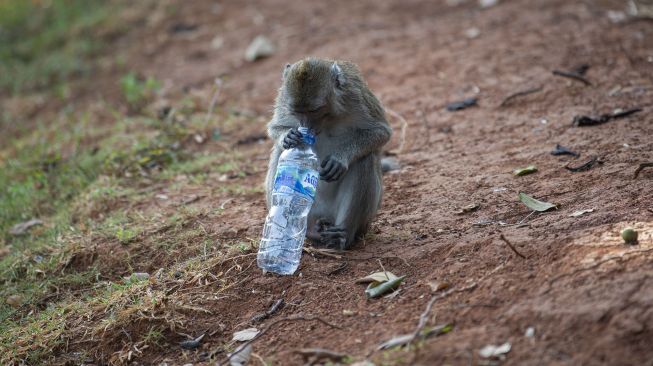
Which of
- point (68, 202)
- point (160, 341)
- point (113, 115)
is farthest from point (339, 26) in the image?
point (160, 341)

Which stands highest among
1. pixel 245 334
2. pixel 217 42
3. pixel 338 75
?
pixel 338 75

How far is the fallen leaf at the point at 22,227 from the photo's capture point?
7237 millimetres

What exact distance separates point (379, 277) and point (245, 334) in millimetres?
892

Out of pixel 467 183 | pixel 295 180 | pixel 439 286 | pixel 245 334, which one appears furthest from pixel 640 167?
pixel 245 334

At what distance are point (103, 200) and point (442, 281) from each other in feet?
12.8

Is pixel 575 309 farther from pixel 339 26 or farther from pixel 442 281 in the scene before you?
pixel 339 26

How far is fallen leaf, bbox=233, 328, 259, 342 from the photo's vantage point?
4535 millimetres

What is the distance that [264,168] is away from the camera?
A: 769 cm

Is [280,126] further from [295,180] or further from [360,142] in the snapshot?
[295,180]

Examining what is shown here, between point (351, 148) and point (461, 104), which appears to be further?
point (461, 104)

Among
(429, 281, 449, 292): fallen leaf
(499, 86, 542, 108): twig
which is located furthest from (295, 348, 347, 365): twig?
(499, 86, 542, 108): twig

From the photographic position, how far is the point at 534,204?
545 centimetres

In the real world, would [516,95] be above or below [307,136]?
below

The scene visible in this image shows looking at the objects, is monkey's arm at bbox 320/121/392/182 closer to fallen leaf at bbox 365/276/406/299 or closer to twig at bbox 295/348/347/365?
fallen leaf at bbox 365/276/406/299
